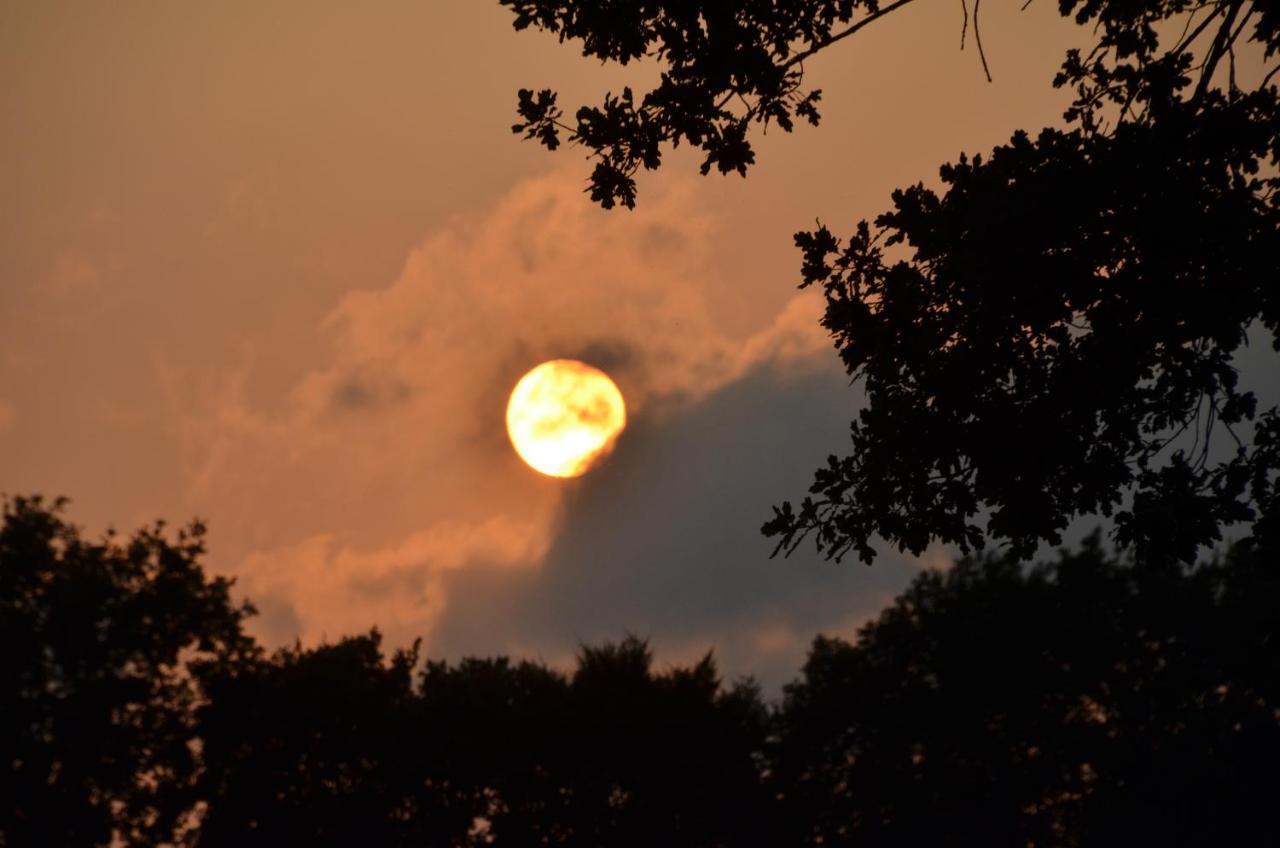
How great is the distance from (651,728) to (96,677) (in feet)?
84.9

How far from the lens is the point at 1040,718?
6097 centimetres

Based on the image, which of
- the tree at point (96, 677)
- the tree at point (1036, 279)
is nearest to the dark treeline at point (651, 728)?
the tree at point (96, 677)

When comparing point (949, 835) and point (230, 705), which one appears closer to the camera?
point (230, 705)

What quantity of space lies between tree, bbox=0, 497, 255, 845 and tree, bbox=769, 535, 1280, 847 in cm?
3069

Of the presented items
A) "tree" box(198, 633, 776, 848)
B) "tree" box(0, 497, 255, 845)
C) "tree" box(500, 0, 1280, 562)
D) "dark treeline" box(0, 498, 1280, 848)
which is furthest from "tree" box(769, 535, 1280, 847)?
"tree" box(500, 0, 1280, 562)

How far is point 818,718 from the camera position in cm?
6044

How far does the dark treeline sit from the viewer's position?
44719 millimetres

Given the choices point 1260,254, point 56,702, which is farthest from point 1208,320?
point 56,702

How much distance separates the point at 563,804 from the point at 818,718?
16.4 meters

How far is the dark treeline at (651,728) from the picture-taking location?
44719mm

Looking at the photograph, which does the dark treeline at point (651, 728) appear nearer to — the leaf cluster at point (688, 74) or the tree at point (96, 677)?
the tree at point (96, 677)


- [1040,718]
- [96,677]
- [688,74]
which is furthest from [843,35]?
[1040,718]

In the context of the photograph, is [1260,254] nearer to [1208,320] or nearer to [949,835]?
[1208,320]

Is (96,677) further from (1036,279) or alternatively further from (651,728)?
(1036,279)
